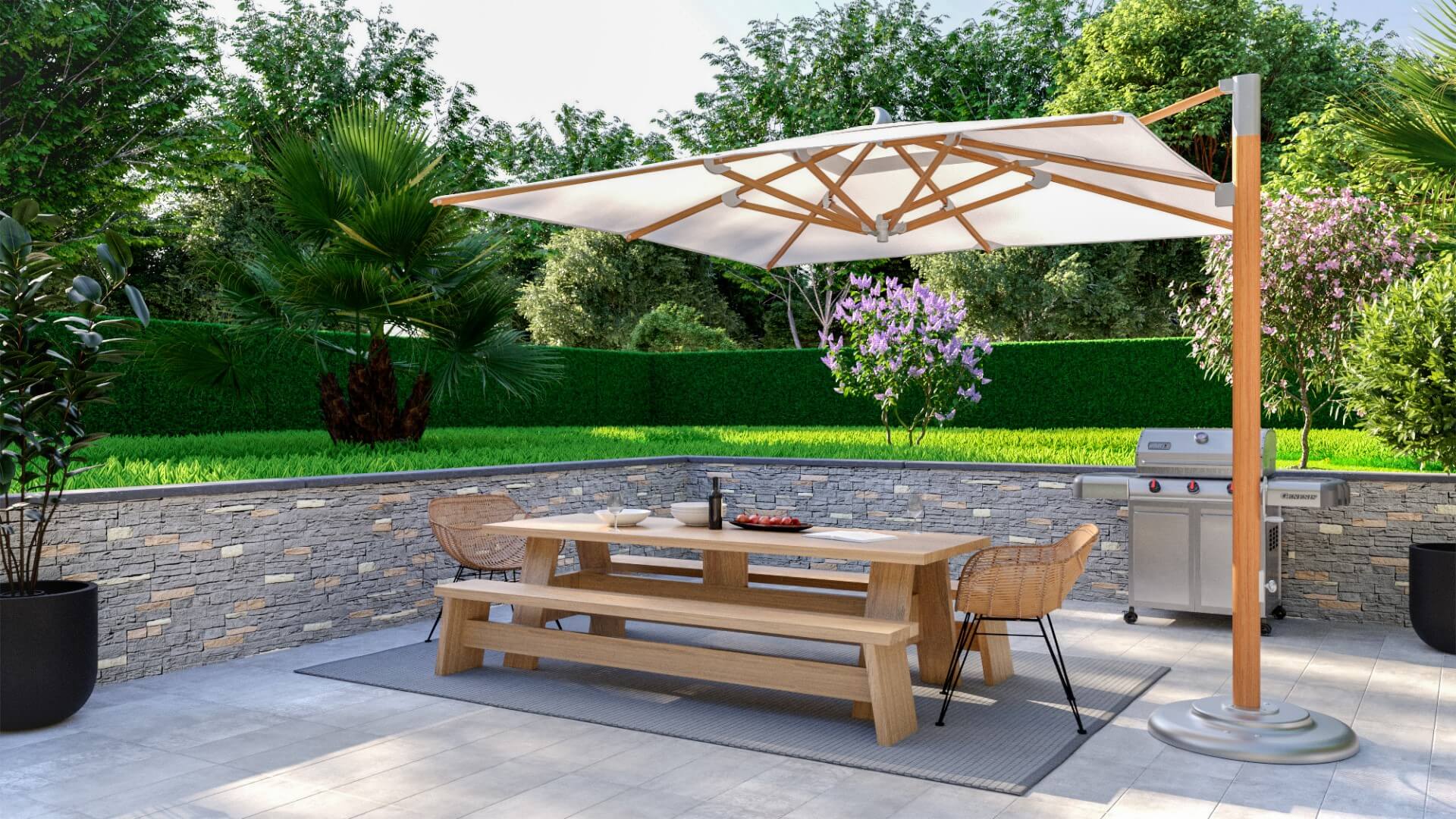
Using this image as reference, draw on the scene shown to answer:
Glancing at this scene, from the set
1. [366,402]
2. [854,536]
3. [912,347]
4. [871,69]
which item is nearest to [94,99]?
[366,402]

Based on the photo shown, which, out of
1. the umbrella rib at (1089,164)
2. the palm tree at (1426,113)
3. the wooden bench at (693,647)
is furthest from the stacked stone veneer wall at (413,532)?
the umbrella rib at (1089,164)

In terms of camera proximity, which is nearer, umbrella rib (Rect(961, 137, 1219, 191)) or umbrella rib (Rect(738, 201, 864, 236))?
umbrella rib (Rect(961, 137, 1219, 191))

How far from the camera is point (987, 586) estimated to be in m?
4.36

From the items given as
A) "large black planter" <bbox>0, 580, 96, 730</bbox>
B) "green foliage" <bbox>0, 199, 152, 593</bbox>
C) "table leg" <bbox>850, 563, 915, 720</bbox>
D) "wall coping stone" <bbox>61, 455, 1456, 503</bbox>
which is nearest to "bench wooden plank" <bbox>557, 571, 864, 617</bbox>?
"table leg" <bbox>850, 563, 915, 720</bbox>

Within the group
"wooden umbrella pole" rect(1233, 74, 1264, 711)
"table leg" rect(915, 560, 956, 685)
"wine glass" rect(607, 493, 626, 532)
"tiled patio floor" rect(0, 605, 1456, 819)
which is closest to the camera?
"tiled patio floor" rect(0, 605, 1456, 819)

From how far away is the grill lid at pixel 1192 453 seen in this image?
6316 millimetres

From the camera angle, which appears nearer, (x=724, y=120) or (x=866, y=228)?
(x=866, y=228)

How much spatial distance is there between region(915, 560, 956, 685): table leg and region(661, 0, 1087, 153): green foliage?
18.2m

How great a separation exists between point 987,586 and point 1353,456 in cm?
485

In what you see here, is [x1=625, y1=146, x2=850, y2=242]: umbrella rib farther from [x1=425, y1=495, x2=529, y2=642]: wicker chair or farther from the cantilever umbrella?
[x1=425, y1=495, x2=529, y2=642]: wicker chair

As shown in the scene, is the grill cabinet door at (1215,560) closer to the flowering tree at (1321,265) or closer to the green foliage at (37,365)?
the flowering tree at (1321,265)

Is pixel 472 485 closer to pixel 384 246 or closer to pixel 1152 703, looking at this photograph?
pixel 384 246

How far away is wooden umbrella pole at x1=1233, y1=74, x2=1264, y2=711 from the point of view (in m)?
4.09

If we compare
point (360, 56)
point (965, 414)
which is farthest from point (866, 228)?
point (360, 56)
